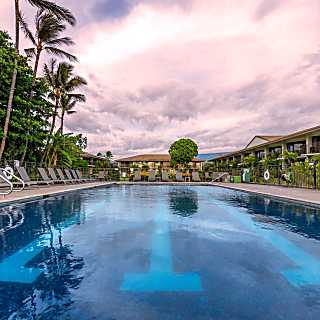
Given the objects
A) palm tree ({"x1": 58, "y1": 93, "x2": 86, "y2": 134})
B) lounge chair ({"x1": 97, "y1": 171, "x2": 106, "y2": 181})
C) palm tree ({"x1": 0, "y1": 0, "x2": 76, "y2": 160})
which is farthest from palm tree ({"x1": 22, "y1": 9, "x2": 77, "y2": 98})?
lounge chair ({"x1": 97, "y1": 171, "x2": 106, "y2": 181})

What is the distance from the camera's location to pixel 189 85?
55.3ft

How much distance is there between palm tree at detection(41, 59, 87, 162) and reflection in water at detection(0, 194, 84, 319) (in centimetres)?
1631

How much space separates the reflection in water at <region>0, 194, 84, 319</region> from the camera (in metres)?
2.32

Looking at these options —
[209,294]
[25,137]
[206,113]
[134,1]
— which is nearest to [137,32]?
[134,1]

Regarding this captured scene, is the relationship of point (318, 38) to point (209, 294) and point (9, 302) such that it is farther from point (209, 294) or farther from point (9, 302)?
point (9, 302)

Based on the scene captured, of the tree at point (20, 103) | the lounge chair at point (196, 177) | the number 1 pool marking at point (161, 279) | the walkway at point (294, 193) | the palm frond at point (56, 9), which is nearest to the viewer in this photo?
the number 1 pool marking at point (161, 279)

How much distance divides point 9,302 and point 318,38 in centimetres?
1453

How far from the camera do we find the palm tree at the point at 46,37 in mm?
16422

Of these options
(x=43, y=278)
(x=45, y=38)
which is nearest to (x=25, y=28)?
(x=45, y=38)

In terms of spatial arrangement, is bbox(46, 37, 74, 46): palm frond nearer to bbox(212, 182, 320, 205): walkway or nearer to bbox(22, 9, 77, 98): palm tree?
bbox(22, 9, 77, 98): palm tree

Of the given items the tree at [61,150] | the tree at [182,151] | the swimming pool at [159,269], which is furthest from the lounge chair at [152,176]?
the tree at [182,151]

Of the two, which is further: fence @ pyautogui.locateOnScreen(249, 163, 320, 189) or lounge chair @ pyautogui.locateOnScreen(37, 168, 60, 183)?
lounge chair @ pyautogui.locateOnScreen(37, 168, 60, 183)

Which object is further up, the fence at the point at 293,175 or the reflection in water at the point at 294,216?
the fence at the point at 293,175

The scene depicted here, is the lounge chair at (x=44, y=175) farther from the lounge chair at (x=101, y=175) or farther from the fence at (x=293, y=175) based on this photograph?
the fence at (x=293, y=175)
